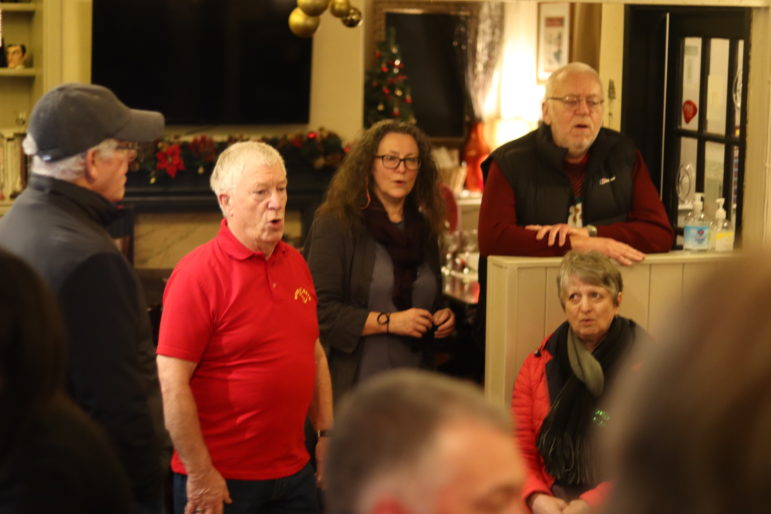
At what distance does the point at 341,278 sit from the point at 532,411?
0.66m

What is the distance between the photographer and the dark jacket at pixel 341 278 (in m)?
3.37

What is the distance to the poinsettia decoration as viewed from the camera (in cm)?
671

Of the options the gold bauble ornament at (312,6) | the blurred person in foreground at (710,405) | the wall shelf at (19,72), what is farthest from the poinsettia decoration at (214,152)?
the blurred person in foreground at (710,405)

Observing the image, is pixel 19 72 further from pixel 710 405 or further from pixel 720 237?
pixel 710 405

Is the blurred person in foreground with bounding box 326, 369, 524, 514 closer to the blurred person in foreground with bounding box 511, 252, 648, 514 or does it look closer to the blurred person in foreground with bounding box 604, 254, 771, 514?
the blurred person in foreground with bounding box 604, 254, 771, 514

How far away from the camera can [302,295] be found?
279cm

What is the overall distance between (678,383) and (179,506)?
6.57ft

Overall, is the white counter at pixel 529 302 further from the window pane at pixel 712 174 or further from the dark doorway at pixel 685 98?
the window pane at pixel 712 174

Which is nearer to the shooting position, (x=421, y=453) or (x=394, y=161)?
(x=421, y=453)

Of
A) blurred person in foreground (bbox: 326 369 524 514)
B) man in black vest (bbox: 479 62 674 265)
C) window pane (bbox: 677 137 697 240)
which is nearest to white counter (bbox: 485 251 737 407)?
man in black vest (bbox: 479 62 674 265)

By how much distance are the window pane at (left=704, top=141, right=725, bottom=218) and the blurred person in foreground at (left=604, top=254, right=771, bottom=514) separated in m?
4.34

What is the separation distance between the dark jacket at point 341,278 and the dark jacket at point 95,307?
1.18 metres

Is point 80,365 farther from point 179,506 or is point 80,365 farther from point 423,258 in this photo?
point 423,258

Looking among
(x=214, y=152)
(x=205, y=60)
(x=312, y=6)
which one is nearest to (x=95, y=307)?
(x=312, y=6)
